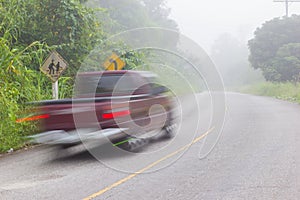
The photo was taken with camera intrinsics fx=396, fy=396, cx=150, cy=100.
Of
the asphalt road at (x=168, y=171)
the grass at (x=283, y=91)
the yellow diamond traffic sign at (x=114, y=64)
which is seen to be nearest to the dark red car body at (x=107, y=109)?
the asphalt road at (x=168, y=171)

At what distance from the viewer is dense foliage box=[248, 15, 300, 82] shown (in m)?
35.3

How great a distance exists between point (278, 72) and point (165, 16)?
37949 millimetres

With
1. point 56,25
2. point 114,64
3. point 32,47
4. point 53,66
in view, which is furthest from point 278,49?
point 53,66

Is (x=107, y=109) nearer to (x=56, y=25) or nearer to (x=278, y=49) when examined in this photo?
(x=56, y=25)

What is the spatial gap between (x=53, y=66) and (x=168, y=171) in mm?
6478

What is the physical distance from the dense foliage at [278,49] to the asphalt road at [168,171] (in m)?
26.9

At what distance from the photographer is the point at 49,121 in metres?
7.86

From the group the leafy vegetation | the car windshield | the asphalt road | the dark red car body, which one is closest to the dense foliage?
the leafy vegetation

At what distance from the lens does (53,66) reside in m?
11.8

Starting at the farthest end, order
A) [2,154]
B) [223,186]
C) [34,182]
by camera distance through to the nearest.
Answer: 1. [2,154]
2. [34,182]
3. [223,186]

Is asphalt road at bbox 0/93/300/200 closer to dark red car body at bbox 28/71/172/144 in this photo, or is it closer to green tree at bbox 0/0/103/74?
dark red car body at bbox 28/71/172/144

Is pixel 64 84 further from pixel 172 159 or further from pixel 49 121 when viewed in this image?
pixel 172 159

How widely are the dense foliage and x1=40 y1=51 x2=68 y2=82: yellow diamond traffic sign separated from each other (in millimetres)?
26330

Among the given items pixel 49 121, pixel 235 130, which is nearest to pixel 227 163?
pixel 49 121
